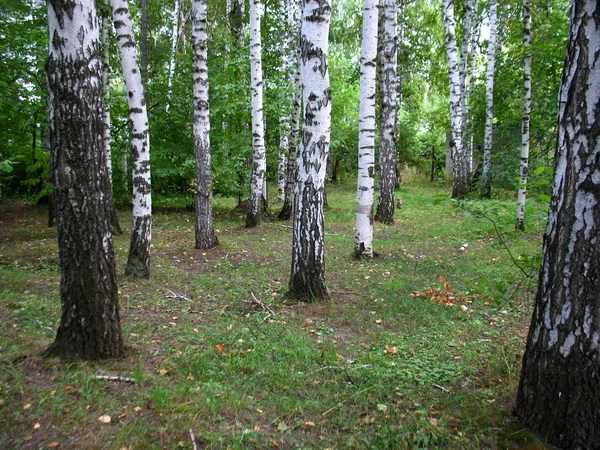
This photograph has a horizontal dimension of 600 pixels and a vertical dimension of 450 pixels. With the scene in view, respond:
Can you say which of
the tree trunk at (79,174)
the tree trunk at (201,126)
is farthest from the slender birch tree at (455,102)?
the tree trunk at (79,174)

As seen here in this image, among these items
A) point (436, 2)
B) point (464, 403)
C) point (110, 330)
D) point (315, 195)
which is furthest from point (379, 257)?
point (436, 2)

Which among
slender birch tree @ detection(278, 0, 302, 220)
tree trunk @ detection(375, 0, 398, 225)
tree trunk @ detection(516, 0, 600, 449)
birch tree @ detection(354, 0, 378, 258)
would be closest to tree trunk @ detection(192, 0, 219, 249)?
birch tree @ detection(354, 0, 378, 258)

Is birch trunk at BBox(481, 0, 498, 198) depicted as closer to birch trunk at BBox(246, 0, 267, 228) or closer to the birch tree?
birch trunk at BBox(246, 0, 267, 228)

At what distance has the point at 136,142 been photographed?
708 cm

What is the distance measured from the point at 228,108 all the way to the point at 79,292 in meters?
9.78

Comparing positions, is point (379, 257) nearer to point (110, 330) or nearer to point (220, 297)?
point (220, 297)

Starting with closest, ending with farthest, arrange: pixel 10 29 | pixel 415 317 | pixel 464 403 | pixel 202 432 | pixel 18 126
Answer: pixel 202 432 → pixel 464 403 → pixel 415 317 → pixel 10 29 → pixel 18 126

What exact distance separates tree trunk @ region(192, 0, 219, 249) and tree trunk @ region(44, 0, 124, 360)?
5.59 meters

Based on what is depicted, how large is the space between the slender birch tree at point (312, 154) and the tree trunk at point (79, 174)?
2.88 m

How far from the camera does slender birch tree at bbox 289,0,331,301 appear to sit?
574cm

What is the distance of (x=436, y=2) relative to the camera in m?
23.5

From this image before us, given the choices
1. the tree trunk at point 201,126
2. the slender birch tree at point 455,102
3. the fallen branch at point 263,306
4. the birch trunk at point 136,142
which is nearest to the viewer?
the fallen branch at point 263,306

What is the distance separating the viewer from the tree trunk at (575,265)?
2.39m

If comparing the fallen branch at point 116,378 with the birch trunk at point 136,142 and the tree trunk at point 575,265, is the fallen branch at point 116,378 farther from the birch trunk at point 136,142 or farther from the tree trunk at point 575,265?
the birch trunk at point 136,142
